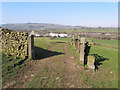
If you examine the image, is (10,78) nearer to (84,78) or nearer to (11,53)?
(84,78)

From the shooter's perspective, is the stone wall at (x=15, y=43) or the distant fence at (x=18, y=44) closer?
the distant fence at (x=18, y=44)

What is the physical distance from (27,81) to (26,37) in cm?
656

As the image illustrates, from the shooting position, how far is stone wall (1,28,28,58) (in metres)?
13.6

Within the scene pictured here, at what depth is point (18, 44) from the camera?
13883mm

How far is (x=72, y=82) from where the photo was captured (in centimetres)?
827

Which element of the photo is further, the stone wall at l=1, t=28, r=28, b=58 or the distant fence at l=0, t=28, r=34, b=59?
the stone wall at l=1, t=28, r=28, b=58

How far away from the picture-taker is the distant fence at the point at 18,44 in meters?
13.5

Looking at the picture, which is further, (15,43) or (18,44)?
(15,43)

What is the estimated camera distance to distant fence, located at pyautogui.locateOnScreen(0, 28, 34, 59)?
44.3ft

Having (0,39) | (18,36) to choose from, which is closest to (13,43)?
(18,36)

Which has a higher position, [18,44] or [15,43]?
[15,43]

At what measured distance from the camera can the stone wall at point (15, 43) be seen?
13617 mm

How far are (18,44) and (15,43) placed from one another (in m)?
0.40

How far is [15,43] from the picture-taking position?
14.0 metres
